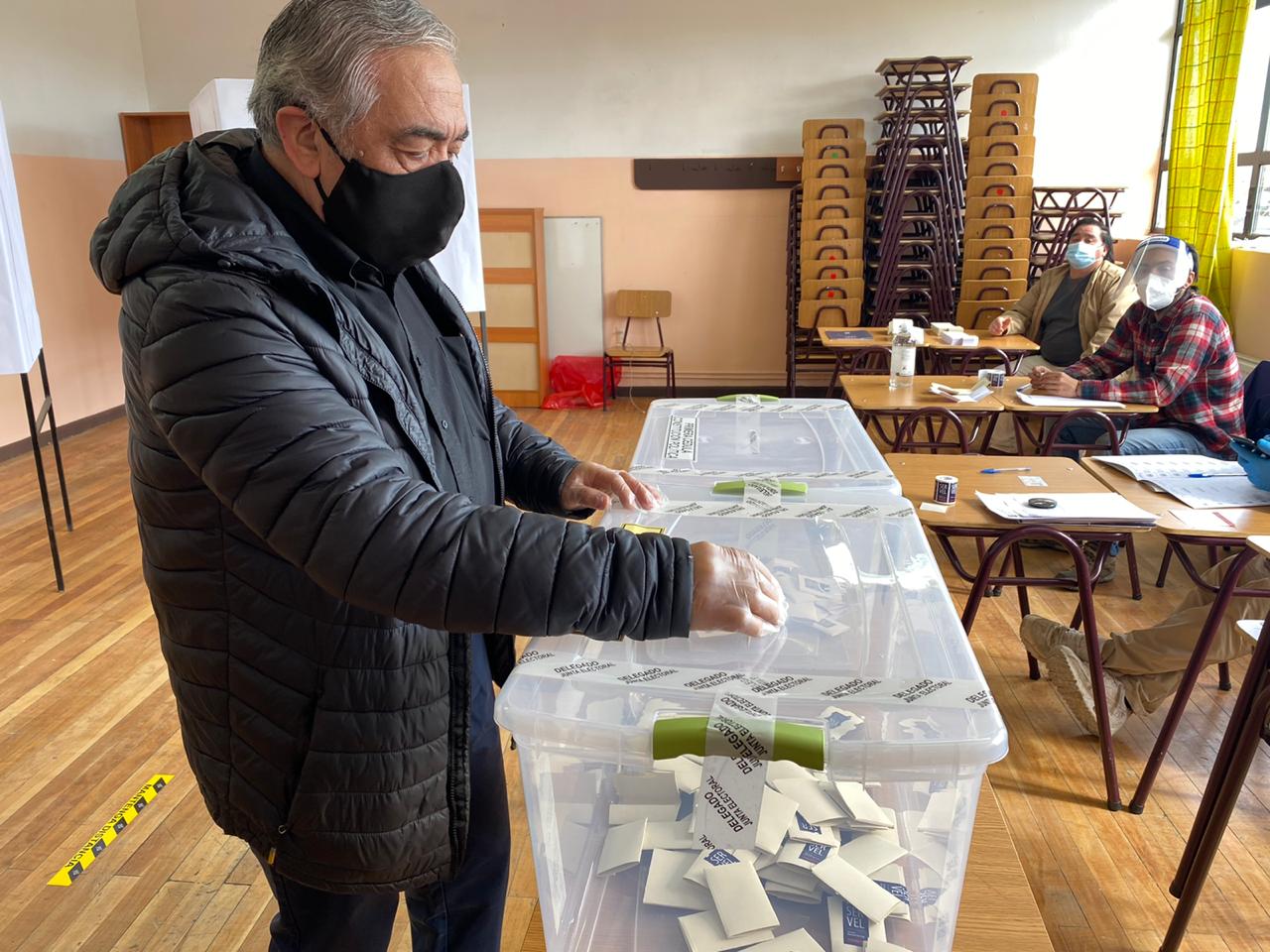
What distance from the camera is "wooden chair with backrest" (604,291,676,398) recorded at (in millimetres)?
6621

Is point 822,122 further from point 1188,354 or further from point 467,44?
point 1188,354

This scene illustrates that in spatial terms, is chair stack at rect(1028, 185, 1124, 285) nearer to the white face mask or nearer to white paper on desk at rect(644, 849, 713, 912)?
the white face mask

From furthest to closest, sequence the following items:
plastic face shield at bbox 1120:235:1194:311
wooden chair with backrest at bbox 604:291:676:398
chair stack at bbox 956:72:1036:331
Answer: wooden chair with backrest at bbox 604:291:676:398 < chair stack at bbox 956:72:1036:331 < plastic face shield at bbox 1120:235:1194:311

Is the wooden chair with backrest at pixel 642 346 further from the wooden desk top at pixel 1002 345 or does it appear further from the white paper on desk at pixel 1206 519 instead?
the white paper on desk at pixel 1206 519

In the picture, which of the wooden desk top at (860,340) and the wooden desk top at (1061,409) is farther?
the wooden desk top at (860,340)

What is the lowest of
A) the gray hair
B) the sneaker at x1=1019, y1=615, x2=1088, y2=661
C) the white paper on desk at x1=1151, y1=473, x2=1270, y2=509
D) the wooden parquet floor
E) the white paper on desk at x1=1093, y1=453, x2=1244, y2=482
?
the wooden parquet floor

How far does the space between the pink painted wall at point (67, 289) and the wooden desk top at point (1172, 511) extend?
525 centimetres

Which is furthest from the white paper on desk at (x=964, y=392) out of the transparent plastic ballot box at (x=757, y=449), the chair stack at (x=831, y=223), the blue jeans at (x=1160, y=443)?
the chair stack at (x=831, y=223)

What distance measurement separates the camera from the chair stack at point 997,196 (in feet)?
19.2

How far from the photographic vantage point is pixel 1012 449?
4.50 meters

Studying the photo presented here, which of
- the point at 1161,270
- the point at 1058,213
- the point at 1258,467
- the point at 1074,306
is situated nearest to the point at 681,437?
the point at 1258,467

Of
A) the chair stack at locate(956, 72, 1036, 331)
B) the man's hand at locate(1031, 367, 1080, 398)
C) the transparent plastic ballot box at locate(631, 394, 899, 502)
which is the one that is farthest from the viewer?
the chair stack at locate(956, 72, 1036, 331)

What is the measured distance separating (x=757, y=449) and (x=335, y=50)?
40.2 inches

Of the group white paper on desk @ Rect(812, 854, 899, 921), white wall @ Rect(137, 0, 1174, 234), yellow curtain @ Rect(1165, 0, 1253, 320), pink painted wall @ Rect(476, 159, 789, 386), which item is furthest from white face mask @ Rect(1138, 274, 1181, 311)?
pink painted wall @ Rect(476, 159, 789, 386)
